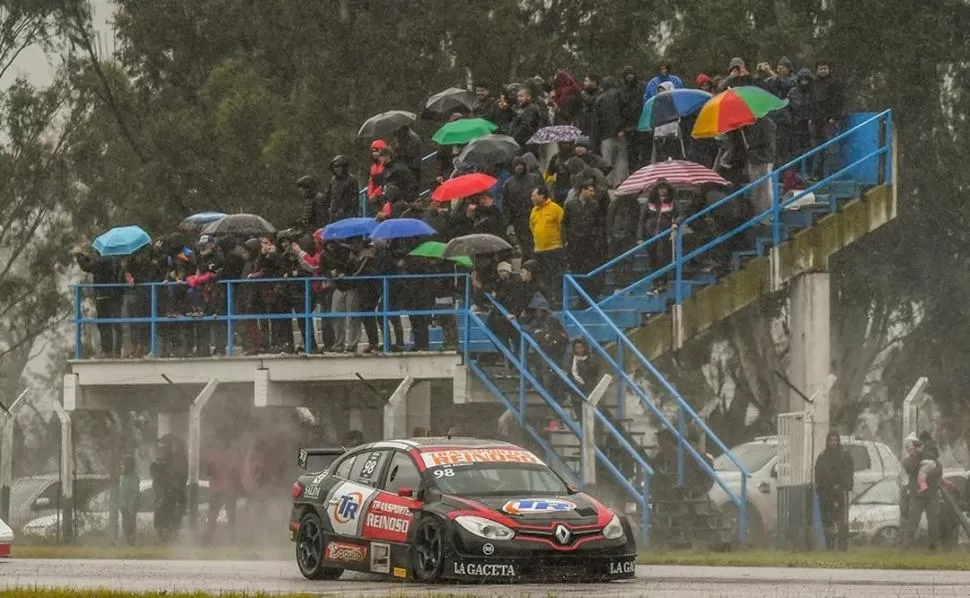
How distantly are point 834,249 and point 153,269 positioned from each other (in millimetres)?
10662

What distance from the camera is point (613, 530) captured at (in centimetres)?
1862

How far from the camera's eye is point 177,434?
1487 inches

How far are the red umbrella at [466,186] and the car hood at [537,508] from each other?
10.4 m

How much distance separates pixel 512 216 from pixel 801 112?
4.32 metres

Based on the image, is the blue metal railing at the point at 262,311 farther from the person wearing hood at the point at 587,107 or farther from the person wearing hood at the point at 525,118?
the person wearing hood at the point at 587,107

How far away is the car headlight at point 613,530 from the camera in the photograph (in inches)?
730

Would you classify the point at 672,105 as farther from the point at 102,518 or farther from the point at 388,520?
the point at 102,518

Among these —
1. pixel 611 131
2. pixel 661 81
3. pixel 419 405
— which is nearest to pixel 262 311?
pixel 419 405

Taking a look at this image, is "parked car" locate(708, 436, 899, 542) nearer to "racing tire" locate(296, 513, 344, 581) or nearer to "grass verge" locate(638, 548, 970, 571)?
"grass verge" locate(638, 548, 970, 571)

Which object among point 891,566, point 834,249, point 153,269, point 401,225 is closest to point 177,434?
point 153,269

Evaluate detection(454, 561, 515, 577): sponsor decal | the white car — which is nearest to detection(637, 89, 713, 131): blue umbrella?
the white car

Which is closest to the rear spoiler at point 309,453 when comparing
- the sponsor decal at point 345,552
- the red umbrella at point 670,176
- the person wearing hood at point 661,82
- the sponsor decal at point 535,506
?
the sponsor decal at point 345,552

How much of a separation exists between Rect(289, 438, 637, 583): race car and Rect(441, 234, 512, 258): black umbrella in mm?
7000

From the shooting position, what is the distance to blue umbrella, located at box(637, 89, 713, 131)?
28.8 meters
